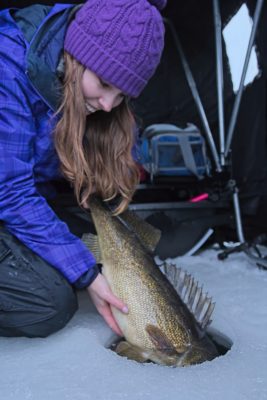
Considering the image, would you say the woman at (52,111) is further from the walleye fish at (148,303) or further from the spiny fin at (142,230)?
the spiny fin at (142,230)

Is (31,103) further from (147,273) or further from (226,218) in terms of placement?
(226,218)

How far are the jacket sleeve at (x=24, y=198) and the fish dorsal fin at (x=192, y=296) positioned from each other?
12.4 inches

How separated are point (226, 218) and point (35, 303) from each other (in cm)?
152

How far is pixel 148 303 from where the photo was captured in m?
1.39

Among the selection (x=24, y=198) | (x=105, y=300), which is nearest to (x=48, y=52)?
(x=24, y=198)

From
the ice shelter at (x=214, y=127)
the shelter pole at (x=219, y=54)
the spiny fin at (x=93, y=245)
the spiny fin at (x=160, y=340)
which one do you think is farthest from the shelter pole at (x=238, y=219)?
the spiny fin at (x=160, y=340)

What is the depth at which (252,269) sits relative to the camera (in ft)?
7.11

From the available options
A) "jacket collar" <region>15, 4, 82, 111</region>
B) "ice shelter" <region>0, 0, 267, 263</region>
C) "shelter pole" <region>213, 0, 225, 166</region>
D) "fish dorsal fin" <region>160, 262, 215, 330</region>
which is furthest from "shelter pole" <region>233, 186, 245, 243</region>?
"jacket collar" <region>15, 4, 82, 111</region>

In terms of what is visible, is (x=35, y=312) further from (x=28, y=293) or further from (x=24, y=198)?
(x=24, y=198)

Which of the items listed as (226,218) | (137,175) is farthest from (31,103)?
(226,218)

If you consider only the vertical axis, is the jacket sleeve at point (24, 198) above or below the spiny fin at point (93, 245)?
above

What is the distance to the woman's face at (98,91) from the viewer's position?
4.48 feet

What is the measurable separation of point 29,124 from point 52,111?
9cm

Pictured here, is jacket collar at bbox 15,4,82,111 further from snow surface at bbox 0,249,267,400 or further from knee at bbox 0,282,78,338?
snow surface at bbox 0,249,267,400
